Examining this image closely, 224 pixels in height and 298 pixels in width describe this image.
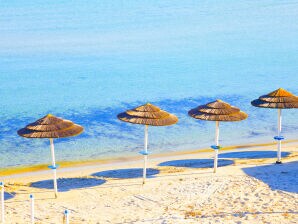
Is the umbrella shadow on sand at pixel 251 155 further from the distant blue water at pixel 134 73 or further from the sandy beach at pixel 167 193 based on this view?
the distant blue water at pixel 134 73

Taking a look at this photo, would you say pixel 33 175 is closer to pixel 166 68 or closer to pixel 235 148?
pixel 235 148

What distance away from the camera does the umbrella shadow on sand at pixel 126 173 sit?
17156mm

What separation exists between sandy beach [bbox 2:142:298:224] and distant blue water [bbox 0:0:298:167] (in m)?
2.81

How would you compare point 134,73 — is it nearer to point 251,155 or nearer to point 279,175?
point 251,155

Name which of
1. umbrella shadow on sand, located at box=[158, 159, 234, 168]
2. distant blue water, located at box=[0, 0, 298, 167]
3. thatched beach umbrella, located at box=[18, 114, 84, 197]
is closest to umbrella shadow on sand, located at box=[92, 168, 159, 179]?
umbrella shadow on sand, located at box=[158, 159, 234, 168]

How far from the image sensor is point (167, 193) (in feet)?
47.6

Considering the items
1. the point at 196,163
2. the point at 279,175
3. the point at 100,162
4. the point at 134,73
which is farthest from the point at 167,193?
the point at 134,73

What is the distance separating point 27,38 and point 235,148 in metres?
32.7

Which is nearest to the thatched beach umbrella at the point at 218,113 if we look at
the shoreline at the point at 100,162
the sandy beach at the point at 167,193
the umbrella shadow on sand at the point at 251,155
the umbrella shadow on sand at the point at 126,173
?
the sandy beach at the point at 167,193

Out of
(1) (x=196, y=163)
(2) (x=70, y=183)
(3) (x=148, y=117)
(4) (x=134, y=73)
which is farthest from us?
(4) (x=134, y=73)

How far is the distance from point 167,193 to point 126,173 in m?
3.36

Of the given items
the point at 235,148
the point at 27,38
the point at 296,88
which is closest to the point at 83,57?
the point at 27,38

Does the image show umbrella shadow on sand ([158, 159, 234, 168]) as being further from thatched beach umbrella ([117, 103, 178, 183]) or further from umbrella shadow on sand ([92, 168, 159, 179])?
thatched beach umbrella ([117, 103, 178, 183])

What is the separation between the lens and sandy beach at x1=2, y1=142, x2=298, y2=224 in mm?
12875
